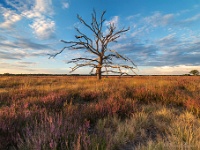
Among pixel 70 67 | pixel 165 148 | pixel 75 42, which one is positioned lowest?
pixel 165 148

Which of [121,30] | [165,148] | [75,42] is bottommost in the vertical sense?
[165,148]

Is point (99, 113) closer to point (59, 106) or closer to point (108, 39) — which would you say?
point (59, 106)

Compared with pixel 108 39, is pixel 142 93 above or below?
below

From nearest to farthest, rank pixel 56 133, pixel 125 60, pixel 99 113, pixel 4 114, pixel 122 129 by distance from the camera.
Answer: pixel 56 133 → pixel 122 129 → pixel 4 114 → pixel 99 113 → pixel 125 60

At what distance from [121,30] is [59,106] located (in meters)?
15.9

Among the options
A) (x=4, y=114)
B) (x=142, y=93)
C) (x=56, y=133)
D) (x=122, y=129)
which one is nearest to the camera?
(x=56, y=133)

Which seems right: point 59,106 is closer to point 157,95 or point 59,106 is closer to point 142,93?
point 142,93

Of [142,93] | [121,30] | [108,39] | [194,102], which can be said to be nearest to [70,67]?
[108,39]

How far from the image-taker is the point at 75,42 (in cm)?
1964

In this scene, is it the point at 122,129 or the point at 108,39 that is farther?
the point at 108,39

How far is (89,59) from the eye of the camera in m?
19.4

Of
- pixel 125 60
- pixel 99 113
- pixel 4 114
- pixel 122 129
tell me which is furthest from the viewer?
pixel 125 60

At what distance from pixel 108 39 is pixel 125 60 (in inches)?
116

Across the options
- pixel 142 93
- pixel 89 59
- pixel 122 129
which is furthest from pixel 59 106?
pixel 89 59
